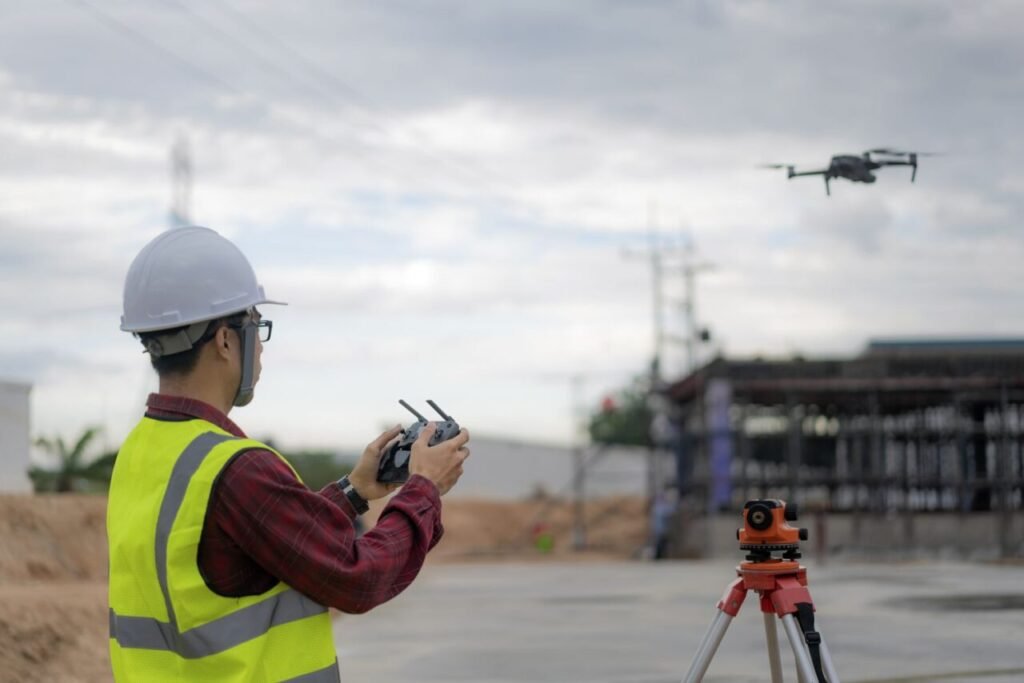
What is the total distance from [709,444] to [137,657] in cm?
3666

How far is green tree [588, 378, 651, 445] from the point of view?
94750 mm

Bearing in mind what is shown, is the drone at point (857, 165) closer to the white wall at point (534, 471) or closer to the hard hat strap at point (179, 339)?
the hard hat strap at point (179, 339)

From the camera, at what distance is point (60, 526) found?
1738 centimetres

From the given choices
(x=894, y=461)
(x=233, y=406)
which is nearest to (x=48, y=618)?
(x=233, y=406)

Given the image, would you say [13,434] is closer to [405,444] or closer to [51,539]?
[51,539]

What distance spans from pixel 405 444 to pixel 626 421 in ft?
315

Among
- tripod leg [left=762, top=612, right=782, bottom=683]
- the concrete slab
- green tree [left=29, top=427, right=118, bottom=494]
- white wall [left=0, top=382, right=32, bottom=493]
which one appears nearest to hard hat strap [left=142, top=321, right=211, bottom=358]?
tripod leg [left=762, top=612, right=782, bottom=683]

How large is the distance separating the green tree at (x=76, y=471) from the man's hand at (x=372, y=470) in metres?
21.0

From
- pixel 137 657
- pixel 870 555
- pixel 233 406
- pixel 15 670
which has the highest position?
pixel 233 406

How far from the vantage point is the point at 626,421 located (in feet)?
323

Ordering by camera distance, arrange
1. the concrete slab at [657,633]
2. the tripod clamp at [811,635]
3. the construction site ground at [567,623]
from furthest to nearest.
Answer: the concrete slab at [657,633] < the construction site ground at [567,623] < the tripod clamp at [811,635]

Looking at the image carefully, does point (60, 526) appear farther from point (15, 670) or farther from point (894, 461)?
point (894, 461)

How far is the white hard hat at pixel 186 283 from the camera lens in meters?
2.76

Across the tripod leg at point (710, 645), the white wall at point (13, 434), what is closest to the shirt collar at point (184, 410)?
the tripod leg at point (710, 645)
